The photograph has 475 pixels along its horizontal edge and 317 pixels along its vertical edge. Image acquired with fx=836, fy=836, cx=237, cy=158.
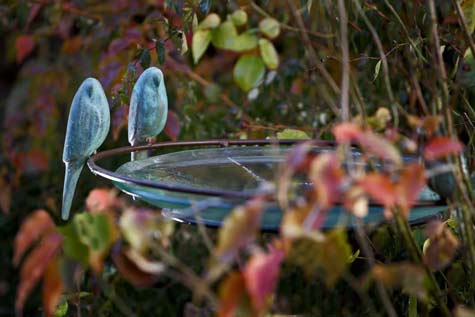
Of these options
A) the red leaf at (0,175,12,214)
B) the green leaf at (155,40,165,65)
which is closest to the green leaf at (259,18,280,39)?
the green leaf at (155,40,165,65)

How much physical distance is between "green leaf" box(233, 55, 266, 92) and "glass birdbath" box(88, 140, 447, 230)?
0.40ft

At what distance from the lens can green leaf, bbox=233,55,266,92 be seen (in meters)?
0.89

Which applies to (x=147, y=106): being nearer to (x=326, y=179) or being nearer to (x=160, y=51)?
(x=160, y=51)

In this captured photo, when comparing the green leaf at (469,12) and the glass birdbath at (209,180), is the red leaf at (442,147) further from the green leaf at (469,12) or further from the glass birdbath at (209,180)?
the green leaf at (469,12)

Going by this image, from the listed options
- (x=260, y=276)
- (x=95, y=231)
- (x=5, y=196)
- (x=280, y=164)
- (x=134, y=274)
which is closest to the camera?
(x=260, y=276)

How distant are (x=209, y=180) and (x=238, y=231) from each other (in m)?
0.68

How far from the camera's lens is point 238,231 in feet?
2.22

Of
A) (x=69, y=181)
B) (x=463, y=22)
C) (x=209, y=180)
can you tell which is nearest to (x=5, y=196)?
(x=69, y=181)

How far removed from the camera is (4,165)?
3.35 meters

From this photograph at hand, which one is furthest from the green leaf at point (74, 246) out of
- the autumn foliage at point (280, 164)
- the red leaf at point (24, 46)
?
the red leaf at point (24, 46)

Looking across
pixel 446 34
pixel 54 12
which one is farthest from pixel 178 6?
pixel 54 12

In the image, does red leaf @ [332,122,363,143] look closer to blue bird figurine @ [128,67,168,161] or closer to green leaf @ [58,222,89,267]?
green leaf @ [58,222,89,267]

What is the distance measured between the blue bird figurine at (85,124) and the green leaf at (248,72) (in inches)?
19.5

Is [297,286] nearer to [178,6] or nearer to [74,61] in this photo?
[178,6]
